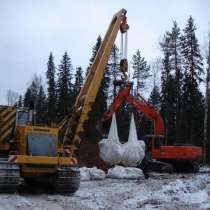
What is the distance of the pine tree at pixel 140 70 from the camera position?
234 ft

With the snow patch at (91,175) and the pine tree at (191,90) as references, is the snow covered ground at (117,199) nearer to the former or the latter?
the snow patch at (91,175)

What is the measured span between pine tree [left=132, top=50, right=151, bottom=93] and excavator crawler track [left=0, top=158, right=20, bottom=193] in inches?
2184

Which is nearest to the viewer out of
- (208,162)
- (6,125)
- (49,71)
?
(6,125)

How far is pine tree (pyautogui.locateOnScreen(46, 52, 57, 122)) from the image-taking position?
2693 inches

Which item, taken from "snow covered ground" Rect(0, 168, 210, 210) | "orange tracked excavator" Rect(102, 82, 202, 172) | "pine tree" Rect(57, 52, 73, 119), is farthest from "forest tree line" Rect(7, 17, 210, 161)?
"snow covered ground" Rect(0, 168, 210, 210)

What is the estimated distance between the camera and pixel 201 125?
172ft

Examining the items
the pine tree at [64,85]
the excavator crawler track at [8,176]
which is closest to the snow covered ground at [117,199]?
the excavator crawler track at [8,176]

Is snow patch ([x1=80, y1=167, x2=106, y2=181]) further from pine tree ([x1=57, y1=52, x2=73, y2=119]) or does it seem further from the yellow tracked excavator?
pine tree ([x1=57, y1=52, x2=73, y2=119])

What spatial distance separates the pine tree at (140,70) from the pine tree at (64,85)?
921 cm

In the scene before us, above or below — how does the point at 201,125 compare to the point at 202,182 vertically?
above

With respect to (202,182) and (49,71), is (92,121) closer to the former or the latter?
(49,71)

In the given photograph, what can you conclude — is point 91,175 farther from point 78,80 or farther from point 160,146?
point 78,80

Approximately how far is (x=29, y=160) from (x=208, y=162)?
3514 centimetres

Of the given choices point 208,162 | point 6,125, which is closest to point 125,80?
point 6,125
